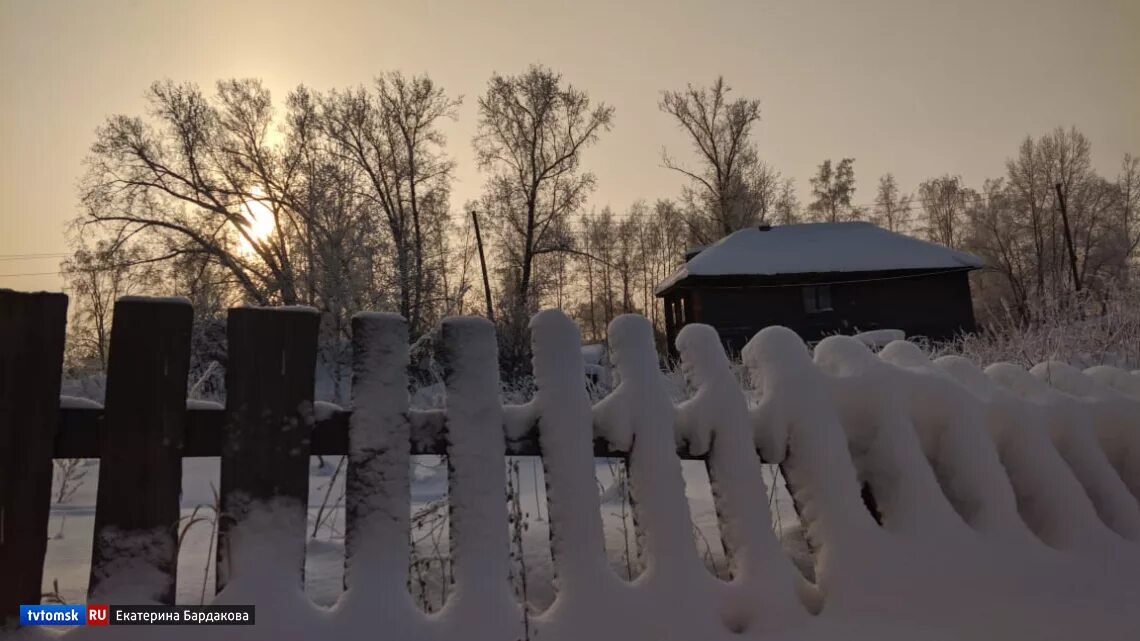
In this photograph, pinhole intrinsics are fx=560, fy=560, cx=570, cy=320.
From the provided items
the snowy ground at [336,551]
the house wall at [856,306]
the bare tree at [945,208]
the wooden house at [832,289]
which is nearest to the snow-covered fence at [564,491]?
the snowy ground at [336,551]

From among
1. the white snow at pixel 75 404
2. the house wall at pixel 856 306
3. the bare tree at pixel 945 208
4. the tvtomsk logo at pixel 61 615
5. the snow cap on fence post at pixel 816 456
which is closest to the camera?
the tvtomsk logo at pixel 61 615

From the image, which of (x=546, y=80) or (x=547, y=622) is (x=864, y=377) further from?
(x=546, y=80)

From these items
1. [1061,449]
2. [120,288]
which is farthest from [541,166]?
[1061,449]

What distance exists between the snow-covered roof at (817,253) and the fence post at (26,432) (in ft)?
58.9

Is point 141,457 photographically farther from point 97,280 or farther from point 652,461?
point 97,280

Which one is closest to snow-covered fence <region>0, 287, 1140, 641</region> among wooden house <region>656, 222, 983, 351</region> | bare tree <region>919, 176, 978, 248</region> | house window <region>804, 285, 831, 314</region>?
wooden house <region>656, 222, 983, 351</region>

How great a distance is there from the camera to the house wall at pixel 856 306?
1923cm

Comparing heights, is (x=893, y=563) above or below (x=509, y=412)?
below

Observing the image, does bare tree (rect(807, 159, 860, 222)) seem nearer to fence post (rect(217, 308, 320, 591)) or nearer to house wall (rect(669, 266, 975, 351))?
house wall (rect(669, 266, 975, 351))

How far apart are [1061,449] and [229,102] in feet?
82.3

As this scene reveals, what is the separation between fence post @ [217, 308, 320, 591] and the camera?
1.33 m

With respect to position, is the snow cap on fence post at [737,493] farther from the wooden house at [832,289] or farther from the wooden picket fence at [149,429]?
the wooden house at [832,289]

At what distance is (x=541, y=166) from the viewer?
933 inches

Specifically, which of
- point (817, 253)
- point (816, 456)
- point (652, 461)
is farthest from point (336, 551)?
point (817, 253)
